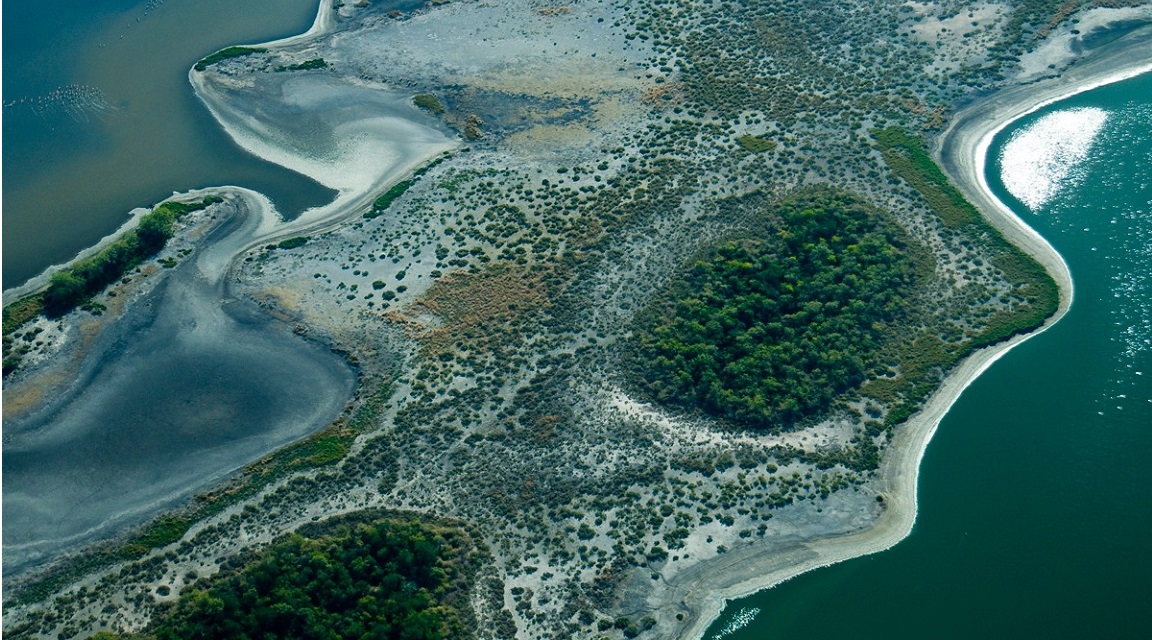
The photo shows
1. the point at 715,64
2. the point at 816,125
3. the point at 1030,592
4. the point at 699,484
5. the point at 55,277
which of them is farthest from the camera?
the point at 715,64

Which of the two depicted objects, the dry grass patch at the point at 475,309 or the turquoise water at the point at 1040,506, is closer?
the turquoise water at the point at 1040,506

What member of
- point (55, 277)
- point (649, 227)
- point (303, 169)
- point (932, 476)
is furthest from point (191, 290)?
point (932, 476)

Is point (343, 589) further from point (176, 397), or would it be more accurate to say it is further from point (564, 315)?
point (564, 315)

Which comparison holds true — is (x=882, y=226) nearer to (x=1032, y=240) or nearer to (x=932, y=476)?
Answer: (x=1032, y=240)

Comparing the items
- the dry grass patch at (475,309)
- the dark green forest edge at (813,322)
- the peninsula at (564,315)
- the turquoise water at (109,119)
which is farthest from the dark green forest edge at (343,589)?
the turquoise water at (109,119)

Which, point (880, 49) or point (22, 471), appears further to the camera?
point (880, 49)

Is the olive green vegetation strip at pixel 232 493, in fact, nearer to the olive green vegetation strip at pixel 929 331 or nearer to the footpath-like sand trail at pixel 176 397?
the footpath-like sand trail at pixel 176 397
